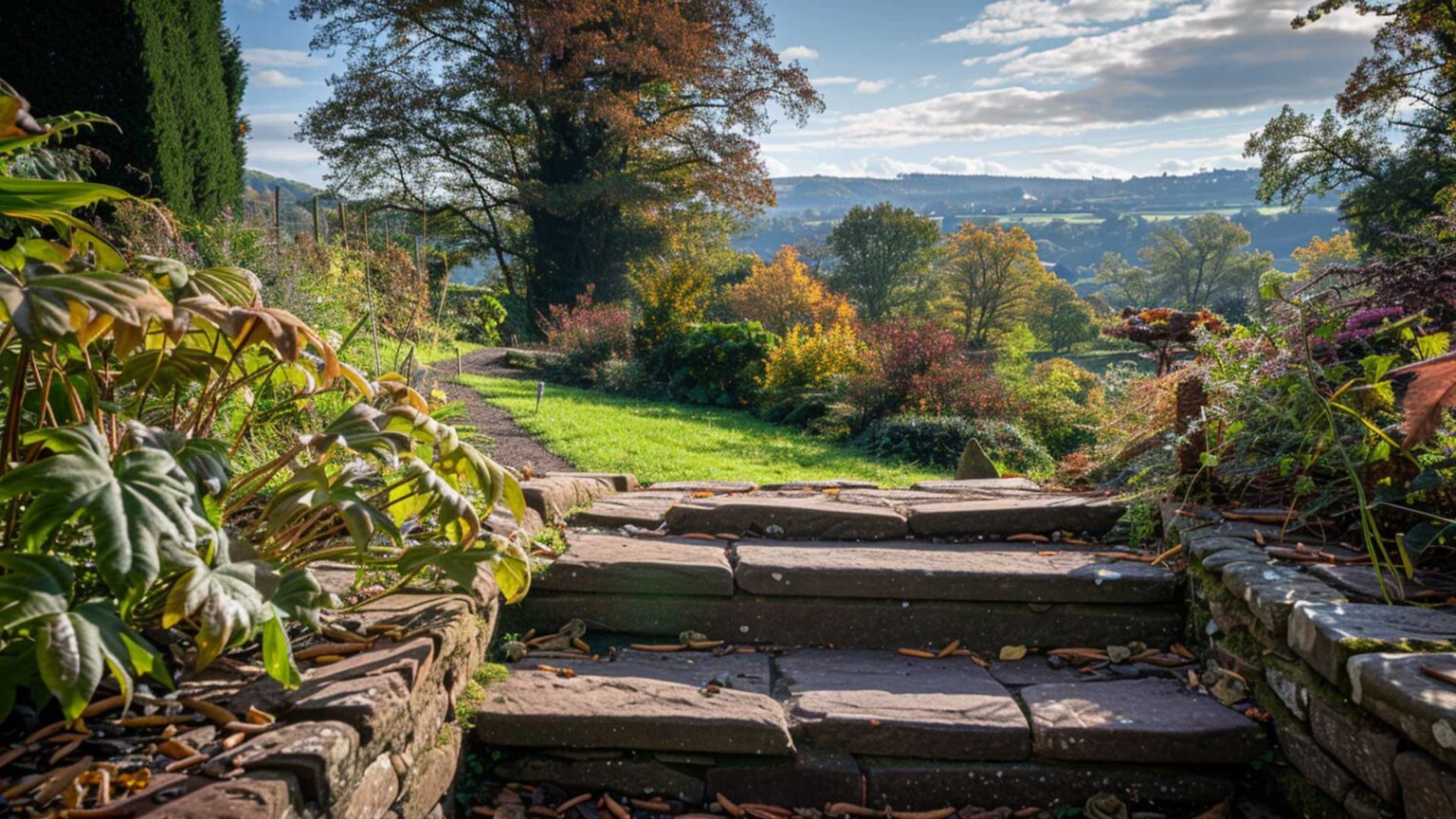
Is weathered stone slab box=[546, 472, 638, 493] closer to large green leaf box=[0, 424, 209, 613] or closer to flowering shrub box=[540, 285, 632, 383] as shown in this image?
→ large green leaf box=[0, 424, 209, 613]

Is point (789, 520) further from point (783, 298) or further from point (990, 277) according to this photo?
point (990, 277)

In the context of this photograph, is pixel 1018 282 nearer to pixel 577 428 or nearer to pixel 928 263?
pixel 928 263

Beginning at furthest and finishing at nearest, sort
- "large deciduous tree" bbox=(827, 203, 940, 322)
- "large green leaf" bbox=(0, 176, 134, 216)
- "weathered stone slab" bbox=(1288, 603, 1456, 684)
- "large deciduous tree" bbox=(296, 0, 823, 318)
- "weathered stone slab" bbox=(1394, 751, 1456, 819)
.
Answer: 1. "large deciduous tree" bbox=(827, 203, 940, 322)
2. "large deciduous tree" bbox=(296, 0, 823, 318)
3. "weathered stone slab" bbox=(1288, 603, 1456, 684)
4. "weathered stone slab" bbox=(1394, 751, 1456, 819)
5. "large green leaf" bbox=(0, 176, 134, 216)

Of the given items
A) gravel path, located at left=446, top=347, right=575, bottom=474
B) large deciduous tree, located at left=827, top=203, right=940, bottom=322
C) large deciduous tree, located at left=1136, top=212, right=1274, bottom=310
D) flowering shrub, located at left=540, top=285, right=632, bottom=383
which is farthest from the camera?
large deciduous tree, located at left=1136, top=212, right=1274, bottom=310

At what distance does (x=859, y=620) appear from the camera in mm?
2568

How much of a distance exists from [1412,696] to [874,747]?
108cm

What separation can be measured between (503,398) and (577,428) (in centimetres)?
208

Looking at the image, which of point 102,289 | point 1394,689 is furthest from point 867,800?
point 102,289

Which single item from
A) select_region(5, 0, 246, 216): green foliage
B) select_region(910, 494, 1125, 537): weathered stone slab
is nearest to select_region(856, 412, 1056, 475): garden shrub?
select_region(910, 494, 1125, 537): weathered stone slab

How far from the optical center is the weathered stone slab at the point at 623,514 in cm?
324

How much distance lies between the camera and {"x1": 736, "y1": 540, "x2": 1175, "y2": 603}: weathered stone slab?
2.52m

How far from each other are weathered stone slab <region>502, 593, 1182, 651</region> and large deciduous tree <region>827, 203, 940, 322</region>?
1307 inches

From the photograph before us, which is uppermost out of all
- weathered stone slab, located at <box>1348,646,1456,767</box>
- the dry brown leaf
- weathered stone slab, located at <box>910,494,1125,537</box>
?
the dry brown leaf

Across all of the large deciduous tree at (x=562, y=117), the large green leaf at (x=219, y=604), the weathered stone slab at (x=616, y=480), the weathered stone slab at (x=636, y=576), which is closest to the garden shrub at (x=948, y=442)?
the weathered stone slab at (x=616, y=480)
